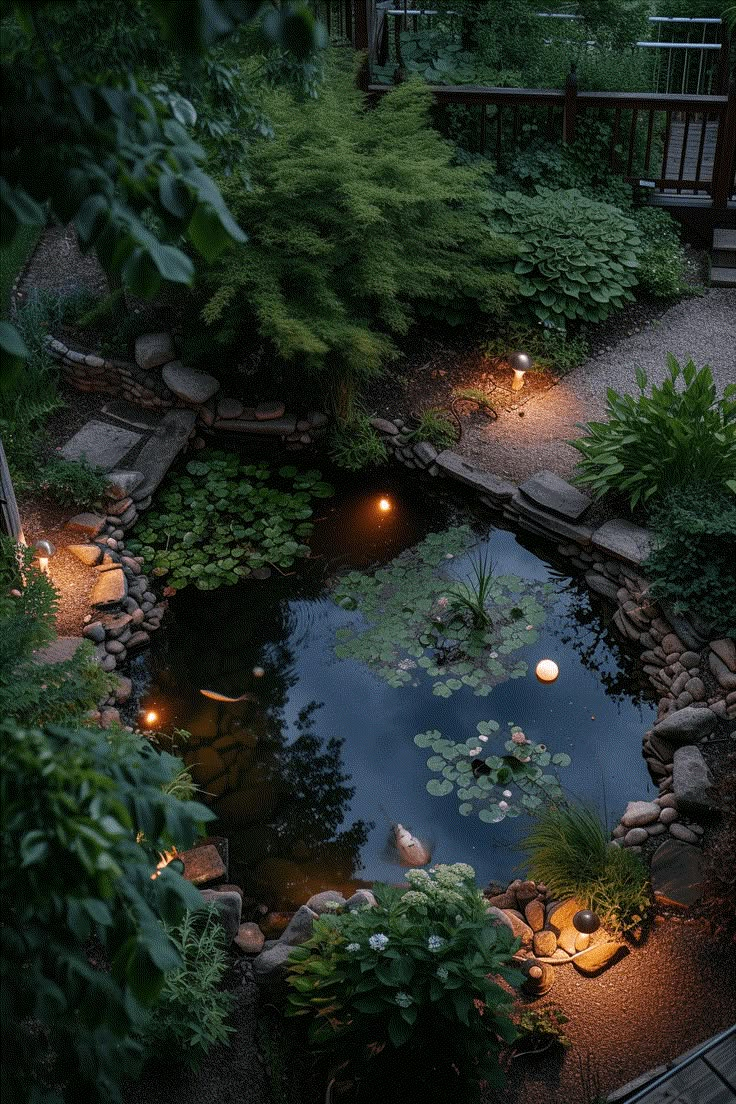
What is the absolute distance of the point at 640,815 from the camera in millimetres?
4777

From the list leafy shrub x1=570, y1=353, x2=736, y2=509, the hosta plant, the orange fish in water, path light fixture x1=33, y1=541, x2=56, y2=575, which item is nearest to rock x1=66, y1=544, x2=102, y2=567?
path light fixture x1=33, y1=541, x2=56, y2=575

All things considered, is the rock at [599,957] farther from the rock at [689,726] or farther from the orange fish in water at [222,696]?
the orange fish in water at [222,696]

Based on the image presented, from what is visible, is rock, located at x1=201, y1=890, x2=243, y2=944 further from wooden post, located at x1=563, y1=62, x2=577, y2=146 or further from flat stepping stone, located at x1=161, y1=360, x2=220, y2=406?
wooden post, located at x1=563, y1=62, x2=577, y2=146

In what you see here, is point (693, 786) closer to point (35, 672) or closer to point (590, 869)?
point (590, 869)

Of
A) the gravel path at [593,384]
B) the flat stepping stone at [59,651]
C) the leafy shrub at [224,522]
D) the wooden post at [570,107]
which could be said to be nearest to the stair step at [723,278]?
the gravel path at [593,384]

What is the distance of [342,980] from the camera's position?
3.56 m

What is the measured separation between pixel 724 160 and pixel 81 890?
8497 millimetres

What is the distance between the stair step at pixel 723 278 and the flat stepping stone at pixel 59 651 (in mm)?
5833

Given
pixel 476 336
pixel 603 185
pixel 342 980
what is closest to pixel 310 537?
pixel 476 336

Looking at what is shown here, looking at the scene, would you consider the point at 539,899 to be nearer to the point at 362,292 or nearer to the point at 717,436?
the point at 717,436

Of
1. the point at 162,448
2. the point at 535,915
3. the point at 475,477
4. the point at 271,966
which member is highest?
the point at 162,448

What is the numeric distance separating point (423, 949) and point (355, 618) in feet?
9.53

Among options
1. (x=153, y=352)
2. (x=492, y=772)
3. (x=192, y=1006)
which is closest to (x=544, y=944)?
(x=492, y=772)

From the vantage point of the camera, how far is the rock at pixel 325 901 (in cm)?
442
